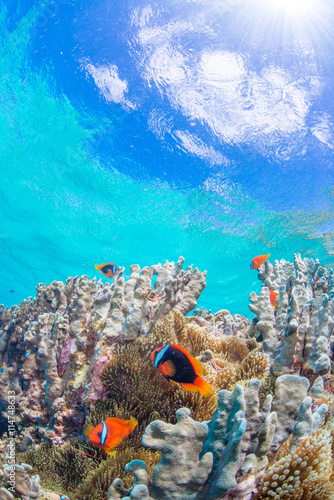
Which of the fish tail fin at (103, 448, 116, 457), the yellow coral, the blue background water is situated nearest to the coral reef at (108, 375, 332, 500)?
the yellow coral

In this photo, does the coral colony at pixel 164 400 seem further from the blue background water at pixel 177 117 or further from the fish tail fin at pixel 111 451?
the blue background water at pixel 177 117

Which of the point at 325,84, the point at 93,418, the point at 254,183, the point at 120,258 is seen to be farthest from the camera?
the point at 120,258

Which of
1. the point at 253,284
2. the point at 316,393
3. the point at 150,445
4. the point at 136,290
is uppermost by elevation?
the point at 253,284

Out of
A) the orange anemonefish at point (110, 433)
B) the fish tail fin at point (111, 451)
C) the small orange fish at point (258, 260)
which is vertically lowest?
the fish tail fin at point (111, 451)

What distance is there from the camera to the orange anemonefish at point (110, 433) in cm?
185

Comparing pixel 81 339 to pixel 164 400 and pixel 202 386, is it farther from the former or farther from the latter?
pixel 202 386

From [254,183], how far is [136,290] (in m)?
12.9

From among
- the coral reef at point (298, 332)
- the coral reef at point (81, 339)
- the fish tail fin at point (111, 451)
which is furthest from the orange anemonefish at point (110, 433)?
the coral reef at point (298, 332)

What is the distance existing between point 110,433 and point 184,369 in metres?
0.77

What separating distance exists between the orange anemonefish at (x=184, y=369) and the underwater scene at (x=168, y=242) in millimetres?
16

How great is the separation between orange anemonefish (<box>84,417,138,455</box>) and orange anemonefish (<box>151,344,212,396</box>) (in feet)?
1.78

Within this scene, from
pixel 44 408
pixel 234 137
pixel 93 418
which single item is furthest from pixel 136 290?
pixel 234 137

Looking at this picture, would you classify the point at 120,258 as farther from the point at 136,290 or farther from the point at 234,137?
the point at 136,290

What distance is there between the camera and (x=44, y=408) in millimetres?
3551
